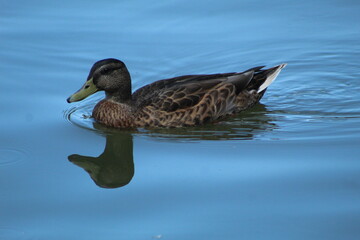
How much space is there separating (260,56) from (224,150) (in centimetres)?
361

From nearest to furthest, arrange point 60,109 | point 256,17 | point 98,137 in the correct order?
1. point 98,137
2. point 60,109
3. point 256,17

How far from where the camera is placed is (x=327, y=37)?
1221 centimetres

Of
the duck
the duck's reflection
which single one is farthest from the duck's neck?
the duck's reflection

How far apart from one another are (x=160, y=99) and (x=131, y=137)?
2.34ft

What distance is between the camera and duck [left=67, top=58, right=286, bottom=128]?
959cm

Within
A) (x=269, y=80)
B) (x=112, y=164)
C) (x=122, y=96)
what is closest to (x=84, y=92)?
(x=122, y=96)

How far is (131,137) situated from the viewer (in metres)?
9.30

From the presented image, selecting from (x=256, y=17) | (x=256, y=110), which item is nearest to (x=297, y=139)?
(x=256, y=110)

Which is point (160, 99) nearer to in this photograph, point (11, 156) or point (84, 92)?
point (84, 92)

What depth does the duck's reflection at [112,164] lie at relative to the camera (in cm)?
791

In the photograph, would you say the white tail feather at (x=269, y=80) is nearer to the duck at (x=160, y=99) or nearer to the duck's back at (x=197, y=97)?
the duck's back at (x=197, y=97)

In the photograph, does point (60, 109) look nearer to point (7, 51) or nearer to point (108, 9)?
point (7, 51)

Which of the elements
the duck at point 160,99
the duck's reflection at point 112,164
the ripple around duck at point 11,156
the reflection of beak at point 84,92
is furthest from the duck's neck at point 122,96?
the ripple around duck at point 11,156

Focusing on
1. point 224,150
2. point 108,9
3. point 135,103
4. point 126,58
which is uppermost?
point 108,9
